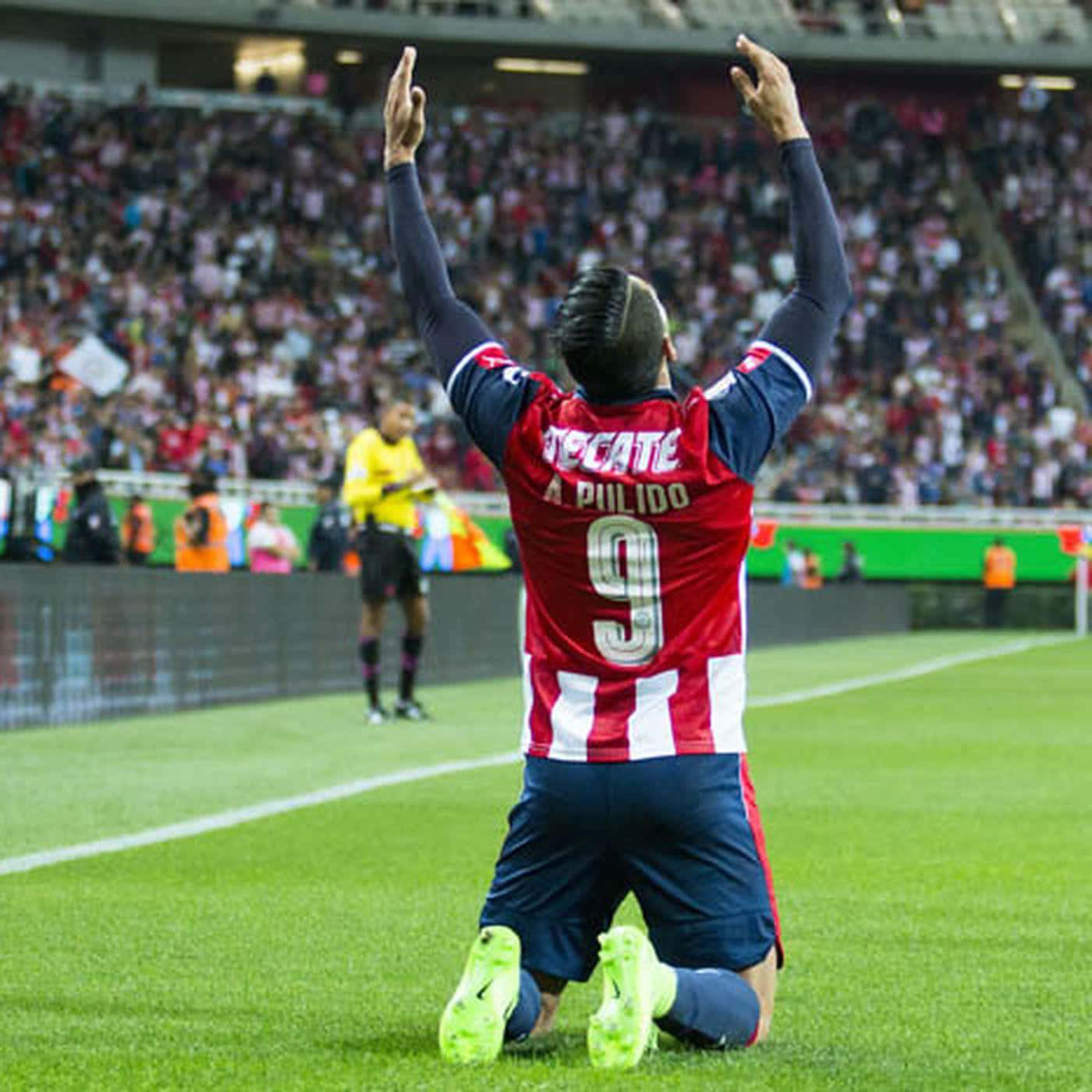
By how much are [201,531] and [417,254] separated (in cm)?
1568

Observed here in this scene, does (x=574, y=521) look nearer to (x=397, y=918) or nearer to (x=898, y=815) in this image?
(x=397, y=918)

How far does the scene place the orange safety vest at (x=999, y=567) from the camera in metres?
47.6

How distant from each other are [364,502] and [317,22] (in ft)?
104

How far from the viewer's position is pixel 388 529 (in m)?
18.4

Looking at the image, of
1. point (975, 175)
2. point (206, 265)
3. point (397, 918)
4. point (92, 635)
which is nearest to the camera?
point (397, 918)

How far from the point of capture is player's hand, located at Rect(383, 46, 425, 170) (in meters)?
5.61

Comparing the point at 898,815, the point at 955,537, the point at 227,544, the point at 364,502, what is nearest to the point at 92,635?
the point at 364,502

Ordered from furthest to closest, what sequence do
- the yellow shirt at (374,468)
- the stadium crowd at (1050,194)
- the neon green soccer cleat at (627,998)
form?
the stadium crowd at (1050,194) < the yellow shirt at (374,468) < the neon green soccer cleat at (627,998)

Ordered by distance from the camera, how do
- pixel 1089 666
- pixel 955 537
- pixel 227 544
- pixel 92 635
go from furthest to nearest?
pixel 955 537, pixel 1089 666, pixel 227 544, pixel 92 635

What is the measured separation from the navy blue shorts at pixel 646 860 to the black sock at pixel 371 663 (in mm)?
13030

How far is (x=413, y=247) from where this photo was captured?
572cm

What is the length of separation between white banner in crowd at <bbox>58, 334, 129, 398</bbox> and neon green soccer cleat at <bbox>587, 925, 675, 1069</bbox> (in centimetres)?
2028

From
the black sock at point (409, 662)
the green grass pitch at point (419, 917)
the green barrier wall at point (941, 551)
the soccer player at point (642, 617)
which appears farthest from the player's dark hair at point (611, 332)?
the green barrier wall at point (941, 551)

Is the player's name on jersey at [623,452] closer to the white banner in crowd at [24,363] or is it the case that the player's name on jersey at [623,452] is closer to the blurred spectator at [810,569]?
the white banner in crowd at [24,363]
